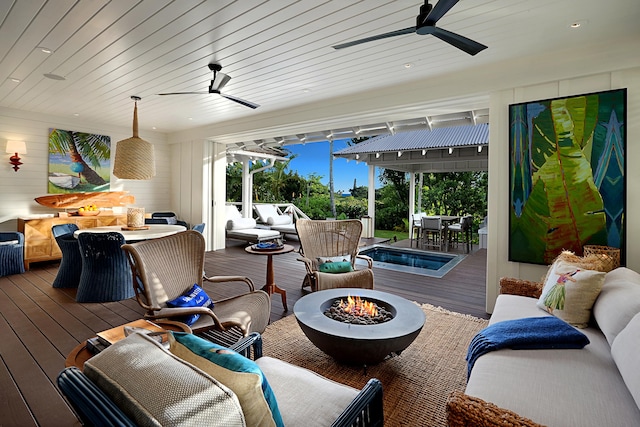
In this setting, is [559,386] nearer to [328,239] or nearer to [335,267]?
[335,267]

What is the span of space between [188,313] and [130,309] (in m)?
2.06

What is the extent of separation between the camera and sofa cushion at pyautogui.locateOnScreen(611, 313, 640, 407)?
1.34 m

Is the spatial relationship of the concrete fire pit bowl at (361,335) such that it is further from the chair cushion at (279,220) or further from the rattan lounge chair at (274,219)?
the chair cushion at (279,220)

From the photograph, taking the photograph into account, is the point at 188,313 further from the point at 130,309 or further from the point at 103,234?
the point at 103,234

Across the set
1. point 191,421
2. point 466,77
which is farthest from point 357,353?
point 466,77

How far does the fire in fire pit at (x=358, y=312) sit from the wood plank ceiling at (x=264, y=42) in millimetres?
2373

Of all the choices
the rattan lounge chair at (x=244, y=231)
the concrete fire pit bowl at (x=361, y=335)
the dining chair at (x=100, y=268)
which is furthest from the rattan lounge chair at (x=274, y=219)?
the concrete fire pit bowl at (x=361, y=335)

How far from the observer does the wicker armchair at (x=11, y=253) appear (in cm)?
514

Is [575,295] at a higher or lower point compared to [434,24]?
lower

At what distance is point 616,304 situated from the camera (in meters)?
1.93

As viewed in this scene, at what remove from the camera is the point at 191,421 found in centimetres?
75

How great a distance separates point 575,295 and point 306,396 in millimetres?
1946

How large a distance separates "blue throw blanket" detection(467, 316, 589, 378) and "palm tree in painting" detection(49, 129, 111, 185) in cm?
759

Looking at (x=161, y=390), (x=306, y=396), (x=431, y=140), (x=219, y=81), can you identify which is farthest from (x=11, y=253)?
(x=431, y=140)
